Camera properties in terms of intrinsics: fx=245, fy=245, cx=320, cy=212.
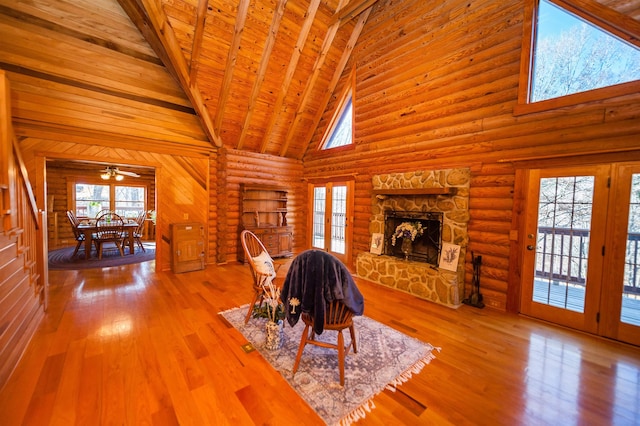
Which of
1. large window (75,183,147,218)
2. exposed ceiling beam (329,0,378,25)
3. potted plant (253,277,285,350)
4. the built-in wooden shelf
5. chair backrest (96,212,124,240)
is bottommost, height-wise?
potted plant (253,277,285,350)

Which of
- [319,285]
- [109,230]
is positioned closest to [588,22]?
[319,285]

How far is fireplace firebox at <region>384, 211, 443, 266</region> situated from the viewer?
13.9 ft

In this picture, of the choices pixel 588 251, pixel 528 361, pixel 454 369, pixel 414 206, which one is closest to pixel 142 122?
pixel 414 206

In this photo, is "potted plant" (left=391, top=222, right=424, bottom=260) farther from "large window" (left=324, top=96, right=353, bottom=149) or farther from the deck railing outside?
"large window" (left=324, top=96, right=353, bottom=149)

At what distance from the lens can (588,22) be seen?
117 inches

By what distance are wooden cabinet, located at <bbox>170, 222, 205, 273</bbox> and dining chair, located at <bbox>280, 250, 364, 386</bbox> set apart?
3.79 metres

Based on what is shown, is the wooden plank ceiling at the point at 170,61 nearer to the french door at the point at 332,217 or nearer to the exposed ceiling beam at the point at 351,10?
the exposed ceiling beam at the point at 351,10

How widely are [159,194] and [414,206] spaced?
5.12 metres

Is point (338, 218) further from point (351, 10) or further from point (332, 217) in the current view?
point (351, 10)

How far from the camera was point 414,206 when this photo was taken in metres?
4.45

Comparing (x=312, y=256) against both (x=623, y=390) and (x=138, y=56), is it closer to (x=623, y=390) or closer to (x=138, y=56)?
(x=623, y=390)

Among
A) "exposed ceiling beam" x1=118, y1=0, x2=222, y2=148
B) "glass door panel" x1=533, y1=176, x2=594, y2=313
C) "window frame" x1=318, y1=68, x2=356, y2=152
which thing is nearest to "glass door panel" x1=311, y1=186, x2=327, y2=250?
"window frame" x1=318, y1=68, x2=356, y2=152

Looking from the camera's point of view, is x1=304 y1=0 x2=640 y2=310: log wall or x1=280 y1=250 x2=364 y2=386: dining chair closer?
x1=280 y1=250 x2=364 y2=386: dining chair

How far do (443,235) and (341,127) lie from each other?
3.66 m
